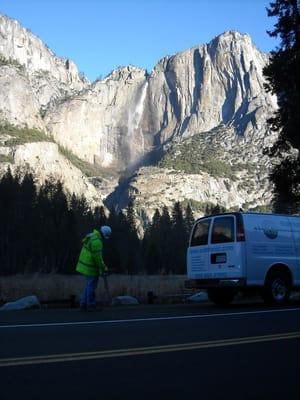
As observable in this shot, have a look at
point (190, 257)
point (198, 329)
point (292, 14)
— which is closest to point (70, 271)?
point (292, 14)

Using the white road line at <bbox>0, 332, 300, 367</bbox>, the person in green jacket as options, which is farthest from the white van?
the white road line at <bbox>0, 332, 300, 367</bbox>

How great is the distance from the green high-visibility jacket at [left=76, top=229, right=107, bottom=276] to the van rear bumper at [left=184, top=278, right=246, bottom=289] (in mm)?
2513

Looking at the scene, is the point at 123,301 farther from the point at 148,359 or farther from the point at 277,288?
the point at 148,359

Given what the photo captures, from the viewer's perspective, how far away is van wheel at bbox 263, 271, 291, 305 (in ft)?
43.9

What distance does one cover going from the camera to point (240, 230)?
13.1 m

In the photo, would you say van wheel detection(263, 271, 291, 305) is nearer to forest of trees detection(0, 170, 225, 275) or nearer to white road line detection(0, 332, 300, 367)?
white road line detection(0, 332, 300, 367)

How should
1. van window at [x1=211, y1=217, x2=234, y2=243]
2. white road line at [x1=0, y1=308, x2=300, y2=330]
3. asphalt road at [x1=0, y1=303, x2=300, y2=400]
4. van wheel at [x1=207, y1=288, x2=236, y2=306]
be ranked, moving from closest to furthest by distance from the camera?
asphalt road at [x1=0, y1=303, x2=300, y2=400]
white road line at [x1=0, y1=308, x2=300, y2=330]
van window at [x1=211, y1=217, x2=234, y2=243]
van wheel at [x1=207, y1=288, x2=236, y2=306]

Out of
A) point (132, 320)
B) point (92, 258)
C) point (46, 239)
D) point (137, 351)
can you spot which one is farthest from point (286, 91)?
point (46, 239)

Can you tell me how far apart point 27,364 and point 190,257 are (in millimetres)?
9029

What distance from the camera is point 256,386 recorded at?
4.94 m

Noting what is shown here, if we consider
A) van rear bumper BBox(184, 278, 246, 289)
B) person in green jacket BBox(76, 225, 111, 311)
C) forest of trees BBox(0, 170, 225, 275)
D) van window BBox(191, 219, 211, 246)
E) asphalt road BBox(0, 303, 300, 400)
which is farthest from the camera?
forest of trees BBox(0, 170, 225, 275)

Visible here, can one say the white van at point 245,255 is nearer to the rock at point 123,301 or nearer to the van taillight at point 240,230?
the van taillight at point 240,230

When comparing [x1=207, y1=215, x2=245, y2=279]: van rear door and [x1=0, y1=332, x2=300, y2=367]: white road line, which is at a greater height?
[x1=207, y1=215, x2=245, y2=279]: van rear door

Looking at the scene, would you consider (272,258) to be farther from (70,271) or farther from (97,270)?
(70,271)
